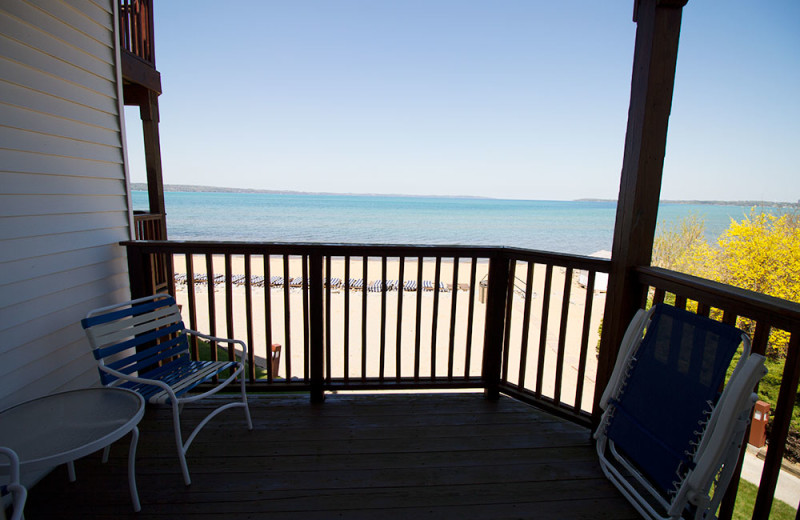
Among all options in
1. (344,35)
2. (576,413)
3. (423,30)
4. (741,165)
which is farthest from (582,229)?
(576,413)

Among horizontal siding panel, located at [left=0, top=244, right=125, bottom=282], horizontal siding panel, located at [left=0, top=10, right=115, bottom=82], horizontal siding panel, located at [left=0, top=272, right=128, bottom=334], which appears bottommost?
horizontal siding panel, located at [left=0, top=272, right=128, bottom=334]

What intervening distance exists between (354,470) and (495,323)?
4.33 ft

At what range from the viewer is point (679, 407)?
60.6 inches

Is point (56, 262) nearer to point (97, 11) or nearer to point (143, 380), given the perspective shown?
point (143, 380)

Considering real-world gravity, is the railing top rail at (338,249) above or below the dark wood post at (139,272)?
above

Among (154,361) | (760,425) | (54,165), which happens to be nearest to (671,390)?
(154,361)

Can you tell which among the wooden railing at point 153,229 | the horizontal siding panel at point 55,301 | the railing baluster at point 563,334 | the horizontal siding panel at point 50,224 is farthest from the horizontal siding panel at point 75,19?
the railing baluster at point 563,334

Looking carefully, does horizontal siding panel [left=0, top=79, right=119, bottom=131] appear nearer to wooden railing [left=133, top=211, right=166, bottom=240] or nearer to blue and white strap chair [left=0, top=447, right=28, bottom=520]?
blue and white strap chair [left=0, top=447, right=28, bottom=520]

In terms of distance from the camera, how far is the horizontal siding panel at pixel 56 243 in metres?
1.78

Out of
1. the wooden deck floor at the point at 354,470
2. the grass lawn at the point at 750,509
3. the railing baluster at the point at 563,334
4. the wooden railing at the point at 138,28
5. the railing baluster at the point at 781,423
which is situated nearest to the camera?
the railing baluster at the point at 781,423

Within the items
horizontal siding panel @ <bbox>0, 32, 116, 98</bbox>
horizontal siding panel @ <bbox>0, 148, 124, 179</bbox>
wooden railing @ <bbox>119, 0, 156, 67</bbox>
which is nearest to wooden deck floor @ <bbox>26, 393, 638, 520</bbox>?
horizontal siding panel @ <bbox>0, 148, 124, 179</bbox>

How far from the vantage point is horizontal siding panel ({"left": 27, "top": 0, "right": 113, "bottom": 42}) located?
1999 millimetres

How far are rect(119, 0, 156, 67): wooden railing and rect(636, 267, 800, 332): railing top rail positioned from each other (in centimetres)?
637

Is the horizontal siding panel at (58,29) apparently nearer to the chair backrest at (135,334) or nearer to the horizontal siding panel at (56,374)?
the chair backrest at (135,334)
